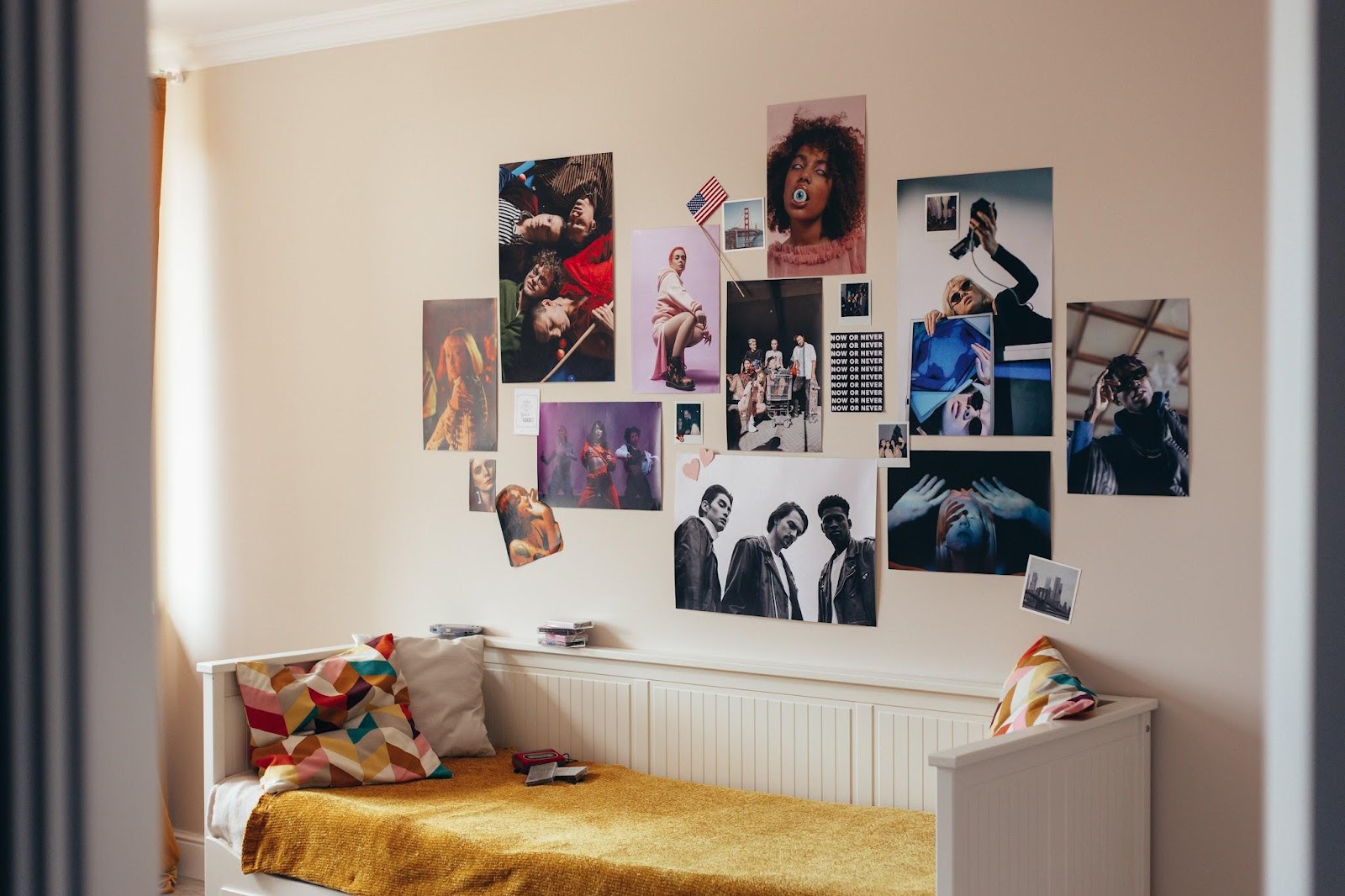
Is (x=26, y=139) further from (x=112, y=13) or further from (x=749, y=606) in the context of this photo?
(x=749, y=606)

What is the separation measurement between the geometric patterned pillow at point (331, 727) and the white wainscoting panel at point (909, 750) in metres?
1.24

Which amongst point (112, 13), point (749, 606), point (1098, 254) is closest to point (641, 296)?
point (749, 606)

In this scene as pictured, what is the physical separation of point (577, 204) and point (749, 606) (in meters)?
1.37

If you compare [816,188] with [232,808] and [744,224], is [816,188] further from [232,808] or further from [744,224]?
[232,808]

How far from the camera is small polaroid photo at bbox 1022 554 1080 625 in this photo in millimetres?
3041

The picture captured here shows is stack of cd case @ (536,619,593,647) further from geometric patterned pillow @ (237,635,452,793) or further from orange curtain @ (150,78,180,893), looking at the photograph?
orange curtain @ (150,78,180,893)

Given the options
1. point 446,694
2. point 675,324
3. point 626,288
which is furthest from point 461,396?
point 446,694

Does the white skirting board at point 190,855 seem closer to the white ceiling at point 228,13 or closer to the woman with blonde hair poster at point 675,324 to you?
the woman with blonde hair poster at point 675,324

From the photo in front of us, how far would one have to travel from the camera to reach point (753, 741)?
3428 millimetres

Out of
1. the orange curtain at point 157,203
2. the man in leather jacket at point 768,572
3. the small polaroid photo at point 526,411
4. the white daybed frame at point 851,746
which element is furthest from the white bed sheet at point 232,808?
the man in leather jacket at point 768,572

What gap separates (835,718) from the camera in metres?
3.30

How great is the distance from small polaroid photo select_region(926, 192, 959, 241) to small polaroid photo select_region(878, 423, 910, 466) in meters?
0.52

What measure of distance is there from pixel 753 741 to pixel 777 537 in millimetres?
592

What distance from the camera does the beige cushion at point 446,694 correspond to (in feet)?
12.0
